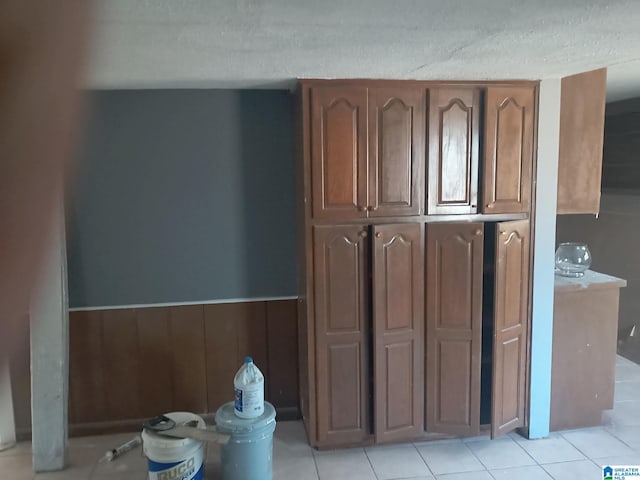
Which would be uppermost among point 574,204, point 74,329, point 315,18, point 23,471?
point 315,18

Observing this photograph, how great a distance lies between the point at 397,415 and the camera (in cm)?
287

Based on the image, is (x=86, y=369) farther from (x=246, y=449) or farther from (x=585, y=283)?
(x=585, y=283)

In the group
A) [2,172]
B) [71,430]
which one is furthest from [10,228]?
[71,430]

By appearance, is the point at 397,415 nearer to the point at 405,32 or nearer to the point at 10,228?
the point at 405,32

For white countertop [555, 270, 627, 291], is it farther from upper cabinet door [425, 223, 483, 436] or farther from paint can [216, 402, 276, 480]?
paint can [216, 402, 276, 480]

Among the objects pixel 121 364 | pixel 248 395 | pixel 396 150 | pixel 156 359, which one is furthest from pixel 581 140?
pixel 121 364

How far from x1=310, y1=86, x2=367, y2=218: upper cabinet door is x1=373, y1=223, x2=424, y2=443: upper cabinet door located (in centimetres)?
23

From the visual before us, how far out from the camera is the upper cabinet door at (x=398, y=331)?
2756 mm

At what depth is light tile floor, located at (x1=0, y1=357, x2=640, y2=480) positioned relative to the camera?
2672 millimetres

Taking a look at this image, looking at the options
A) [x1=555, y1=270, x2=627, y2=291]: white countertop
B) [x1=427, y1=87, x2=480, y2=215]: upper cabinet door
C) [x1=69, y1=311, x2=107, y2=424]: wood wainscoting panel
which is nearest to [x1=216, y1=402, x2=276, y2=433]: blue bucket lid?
[x1=69, y1=311, x2=107, y2=424]: wood wainscoting panel

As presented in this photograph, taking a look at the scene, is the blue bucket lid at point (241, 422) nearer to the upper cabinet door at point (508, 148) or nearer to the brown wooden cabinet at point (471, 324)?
the brown wooden cabinet at point (471, 324)

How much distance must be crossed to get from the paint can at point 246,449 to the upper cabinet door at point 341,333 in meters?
0.38

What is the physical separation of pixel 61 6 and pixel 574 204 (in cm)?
307

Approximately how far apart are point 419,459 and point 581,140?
195cm
